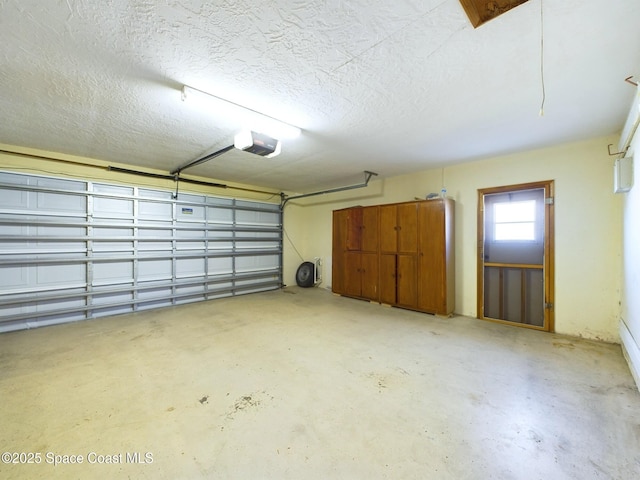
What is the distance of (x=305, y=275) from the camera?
6.54 meters

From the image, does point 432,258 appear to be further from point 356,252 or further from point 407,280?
point 356,252

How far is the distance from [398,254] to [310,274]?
2658 mm

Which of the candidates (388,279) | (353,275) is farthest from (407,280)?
(353,275)

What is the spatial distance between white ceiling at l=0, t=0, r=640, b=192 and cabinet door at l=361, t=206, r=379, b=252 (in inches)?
74.8

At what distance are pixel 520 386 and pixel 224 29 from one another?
3.41 m

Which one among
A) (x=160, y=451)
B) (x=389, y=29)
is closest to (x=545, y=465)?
(x=160, y=451)

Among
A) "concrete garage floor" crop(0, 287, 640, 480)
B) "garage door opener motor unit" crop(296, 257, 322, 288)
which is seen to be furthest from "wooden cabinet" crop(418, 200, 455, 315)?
"garage door opener motor unit" crop(296, 257, 322, 288)

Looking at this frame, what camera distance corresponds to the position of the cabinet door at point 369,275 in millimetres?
4891

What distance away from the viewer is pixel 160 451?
56.7 inches

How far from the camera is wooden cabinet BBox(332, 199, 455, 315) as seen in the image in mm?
4031

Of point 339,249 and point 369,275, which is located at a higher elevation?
point 339,249

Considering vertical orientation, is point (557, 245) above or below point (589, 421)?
above

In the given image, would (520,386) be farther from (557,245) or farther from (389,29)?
(389,29)

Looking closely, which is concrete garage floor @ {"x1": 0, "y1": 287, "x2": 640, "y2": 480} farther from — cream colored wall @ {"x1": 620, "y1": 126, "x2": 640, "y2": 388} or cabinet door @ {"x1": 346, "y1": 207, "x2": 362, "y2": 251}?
cabinet door @ {"x1": 346, "y1": 207, "x2": 362, "y2": 251}
